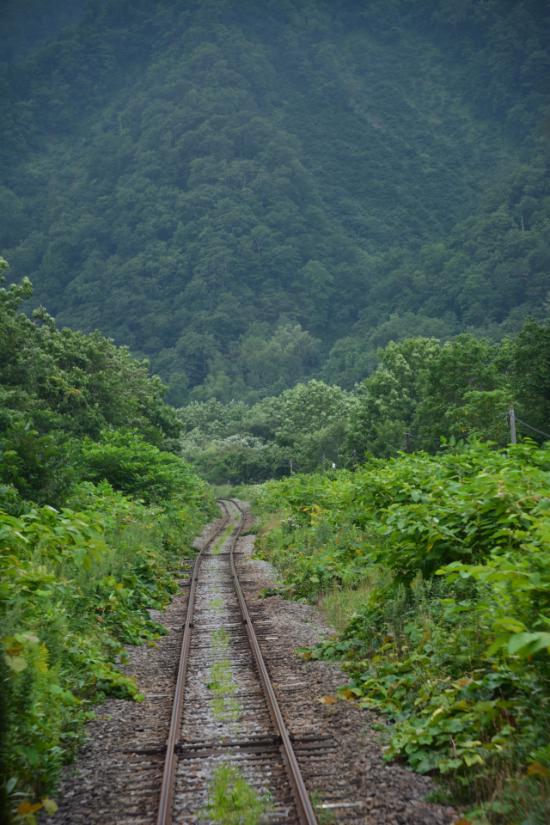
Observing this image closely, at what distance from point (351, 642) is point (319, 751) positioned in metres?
3.18

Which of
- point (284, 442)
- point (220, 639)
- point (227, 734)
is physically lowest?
point (284, 442)

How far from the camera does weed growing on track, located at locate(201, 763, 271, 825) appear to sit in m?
5.25

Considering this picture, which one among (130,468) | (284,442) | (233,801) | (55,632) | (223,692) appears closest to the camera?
(233,801)

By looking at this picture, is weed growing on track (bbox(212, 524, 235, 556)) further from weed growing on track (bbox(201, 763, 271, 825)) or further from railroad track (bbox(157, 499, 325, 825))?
weed growing on track (bbox(201, 763, 271, 825))

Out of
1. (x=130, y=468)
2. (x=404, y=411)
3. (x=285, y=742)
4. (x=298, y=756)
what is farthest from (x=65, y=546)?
(x=404, y=411)

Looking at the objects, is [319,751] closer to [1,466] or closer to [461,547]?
[461,547]

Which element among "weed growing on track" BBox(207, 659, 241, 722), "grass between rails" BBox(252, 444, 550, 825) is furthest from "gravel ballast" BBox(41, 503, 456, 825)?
"weed growing on track" BBox(207, 659, 241, 722)

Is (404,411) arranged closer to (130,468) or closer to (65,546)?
(130,468)

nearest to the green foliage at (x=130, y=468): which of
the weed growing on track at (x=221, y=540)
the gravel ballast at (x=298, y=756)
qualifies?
the weed growing on track at (x=221, y=540)

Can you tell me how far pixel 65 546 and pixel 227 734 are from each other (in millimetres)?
3144

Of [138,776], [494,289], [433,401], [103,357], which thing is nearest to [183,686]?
[138,776]

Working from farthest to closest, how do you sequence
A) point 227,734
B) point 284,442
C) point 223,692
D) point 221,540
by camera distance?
point 284,442, point 221,540, point 223,692, point 227,734

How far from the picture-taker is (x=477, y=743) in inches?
222

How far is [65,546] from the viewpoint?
8.70 meters
